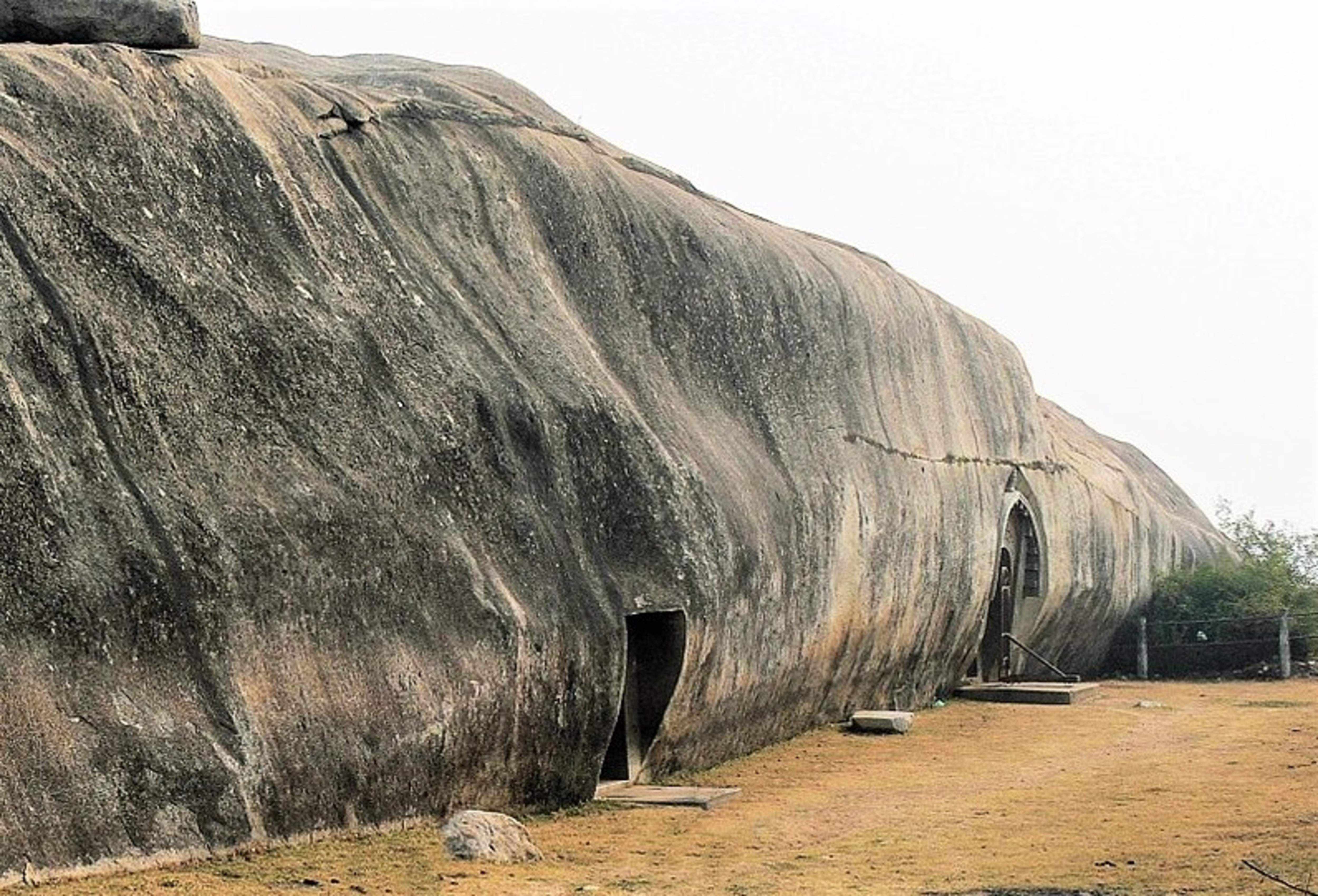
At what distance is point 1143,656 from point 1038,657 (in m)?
5.72

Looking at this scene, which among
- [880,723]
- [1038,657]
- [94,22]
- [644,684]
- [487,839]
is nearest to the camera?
[487,839]

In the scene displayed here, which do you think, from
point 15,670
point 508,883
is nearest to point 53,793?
point 15,670

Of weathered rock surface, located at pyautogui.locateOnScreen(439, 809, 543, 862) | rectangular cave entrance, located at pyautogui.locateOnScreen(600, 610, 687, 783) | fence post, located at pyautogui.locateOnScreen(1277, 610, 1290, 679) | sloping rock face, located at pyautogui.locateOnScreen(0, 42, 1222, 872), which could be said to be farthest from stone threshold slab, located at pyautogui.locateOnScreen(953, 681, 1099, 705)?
weathered rock surface, located at pyautogui.locateOnScreen(439, 809, 543, 862)

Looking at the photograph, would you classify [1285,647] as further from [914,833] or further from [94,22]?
[94,22]

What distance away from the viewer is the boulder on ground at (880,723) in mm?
16375

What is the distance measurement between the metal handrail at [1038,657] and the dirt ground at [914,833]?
16.1 feet

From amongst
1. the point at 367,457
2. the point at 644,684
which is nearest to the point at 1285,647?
the point at 644,684

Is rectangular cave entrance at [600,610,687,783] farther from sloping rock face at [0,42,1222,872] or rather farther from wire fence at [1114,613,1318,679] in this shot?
wire fence at [1114,613,1318,679]

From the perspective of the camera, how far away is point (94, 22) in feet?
35.1

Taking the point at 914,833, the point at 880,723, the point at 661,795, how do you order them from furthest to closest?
1. the point at 880,723
2. the point at 661,795
3. the point at 914,833

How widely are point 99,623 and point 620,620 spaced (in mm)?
4091

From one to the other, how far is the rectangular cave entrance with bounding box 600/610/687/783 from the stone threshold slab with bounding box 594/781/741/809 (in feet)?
0.54

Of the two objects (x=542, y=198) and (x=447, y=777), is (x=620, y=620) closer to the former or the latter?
(x=447, y=777)

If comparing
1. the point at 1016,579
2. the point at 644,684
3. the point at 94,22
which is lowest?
the point at 644,684
